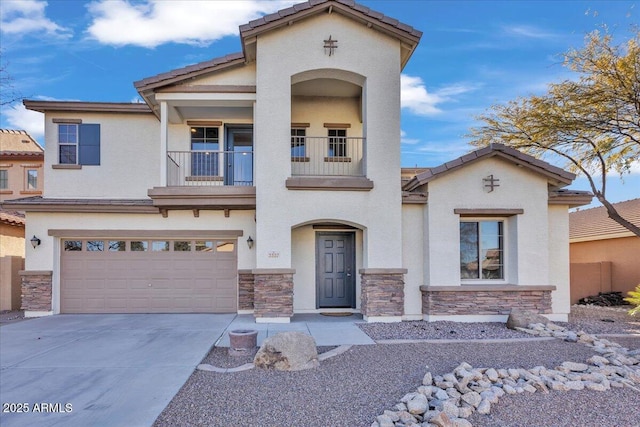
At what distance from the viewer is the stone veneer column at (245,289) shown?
12.3 m

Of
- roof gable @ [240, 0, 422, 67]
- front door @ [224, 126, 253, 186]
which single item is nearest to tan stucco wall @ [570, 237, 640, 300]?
roof gable @ [240, 0, 422, 67]

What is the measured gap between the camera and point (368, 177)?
37.2ft

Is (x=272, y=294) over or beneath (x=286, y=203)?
beneath

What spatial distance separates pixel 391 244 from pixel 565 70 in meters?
8.41

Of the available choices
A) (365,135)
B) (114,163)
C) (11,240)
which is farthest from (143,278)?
(11,240)

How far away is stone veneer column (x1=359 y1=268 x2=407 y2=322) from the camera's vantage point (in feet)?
36.0

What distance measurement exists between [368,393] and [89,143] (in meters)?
11.9

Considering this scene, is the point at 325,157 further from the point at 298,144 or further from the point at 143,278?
the point at 143,278

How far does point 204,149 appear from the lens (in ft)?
44.3

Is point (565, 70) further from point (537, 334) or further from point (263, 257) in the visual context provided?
point (263, 257)

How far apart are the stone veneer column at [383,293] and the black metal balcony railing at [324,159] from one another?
12.0 feet

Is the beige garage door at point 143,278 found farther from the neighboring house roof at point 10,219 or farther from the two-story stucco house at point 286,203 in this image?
the neighboring house roof at point 10,219

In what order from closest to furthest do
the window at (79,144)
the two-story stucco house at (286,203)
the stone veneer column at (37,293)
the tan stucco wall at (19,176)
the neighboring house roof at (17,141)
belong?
the two-story stucco house at (286,203) → the stone veneer column at (37,293) → the window at (79,144) → the tan stucco wall at (19,176) → the neighboring house roof at (17,141)

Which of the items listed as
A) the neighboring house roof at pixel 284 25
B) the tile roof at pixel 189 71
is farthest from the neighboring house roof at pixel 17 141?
the neighboring house roof at pixel 284 25
